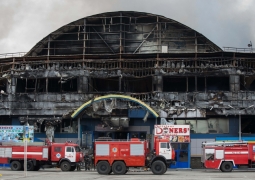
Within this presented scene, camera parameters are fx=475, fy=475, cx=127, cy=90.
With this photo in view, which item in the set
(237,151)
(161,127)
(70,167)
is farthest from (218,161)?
(70,167)

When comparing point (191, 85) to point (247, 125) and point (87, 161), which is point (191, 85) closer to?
point (247, 125)

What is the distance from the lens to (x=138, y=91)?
60.0 metres

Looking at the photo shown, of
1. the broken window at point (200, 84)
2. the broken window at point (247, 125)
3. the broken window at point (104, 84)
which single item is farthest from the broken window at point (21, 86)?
the broken window at point (247, 125)

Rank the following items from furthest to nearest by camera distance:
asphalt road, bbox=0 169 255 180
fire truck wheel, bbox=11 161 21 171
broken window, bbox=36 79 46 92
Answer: broken window, bbox=36 79 46 92, fire truck wheel, bbox=11 161 21 171, asphalt road, bbox=0 169 255 180

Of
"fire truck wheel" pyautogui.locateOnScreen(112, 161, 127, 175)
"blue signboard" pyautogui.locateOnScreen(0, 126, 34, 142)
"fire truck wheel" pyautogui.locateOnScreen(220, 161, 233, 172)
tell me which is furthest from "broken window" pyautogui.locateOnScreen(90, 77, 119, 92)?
"fire truck wheel" pyautogui.locateOnScreen(112, 161, 127, 175)

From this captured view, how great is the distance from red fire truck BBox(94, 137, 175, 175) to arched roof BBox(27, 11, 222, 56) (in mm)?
21898

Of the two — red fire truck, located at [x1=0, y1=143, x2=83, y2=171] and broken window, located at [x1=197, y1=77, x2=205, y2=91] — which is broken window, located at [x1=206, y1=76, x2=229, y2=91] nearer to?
broken window, located at [x1=197, y1=77, x2=205, y2=91]

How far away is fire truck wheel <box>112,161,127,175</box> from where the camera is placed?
38.6 m

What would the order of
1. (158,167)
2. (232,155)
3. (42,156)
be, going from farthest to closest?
(42,156)
(232,155)
(158,167)

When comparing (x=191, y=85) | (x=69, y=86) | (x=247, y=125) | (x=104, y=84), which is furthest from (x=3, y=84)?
(x=247, y=125)

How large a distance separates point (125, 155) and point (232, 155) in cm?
1055

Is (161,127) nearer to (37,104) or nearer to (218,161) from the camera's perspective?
(218,161)

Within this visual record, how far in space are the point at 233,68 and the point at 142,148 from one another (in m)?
20.8

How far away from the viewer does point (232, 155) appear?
43219 mm
